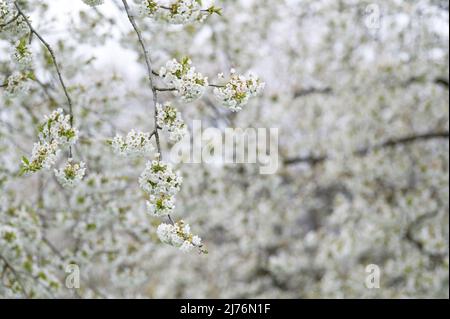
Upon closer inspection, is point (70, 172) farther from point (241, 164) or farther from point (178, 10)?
point (241, 164)

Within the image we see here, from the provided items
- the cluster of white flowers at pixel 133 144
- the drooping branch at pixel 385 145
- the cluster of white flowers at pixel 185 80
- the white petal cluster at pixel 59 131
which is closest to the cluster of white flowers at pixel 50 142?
the white petal cluster at pixel 59 131

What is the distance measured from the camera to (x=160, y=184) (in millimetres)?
2023

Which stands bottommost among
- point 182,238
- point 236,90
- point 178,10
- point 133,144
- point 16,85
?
point 182,238

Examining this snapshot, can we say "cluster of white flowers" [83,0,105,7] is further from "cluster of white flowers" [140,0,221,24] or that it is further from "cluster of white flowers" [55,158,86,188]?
"cluster of white flowers" [55,158,86,188]

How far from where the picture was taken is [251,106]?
606cm

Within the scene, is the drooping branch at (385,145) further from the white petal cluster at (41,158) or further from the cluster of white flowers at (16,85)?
the white petal cluster at (41,158)

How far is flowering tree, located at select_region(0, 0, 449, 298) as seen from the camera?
2660mm

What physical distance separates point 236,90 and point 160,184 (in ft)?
1.39

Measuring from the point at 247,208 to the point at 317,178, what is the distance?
1.11 m

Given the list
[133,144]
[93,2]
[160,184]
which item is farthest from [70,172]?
[93,2]

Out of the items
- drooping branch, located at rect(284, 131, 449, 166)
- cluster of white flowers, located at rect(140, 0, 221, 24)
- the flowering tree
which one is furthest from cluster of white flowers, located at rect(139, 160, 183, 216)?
drooping branch, located at rect(284, 131, 449, 166)

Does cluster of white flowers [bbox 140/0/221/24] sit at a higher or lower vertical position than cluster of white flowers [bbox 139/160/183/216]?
higher
